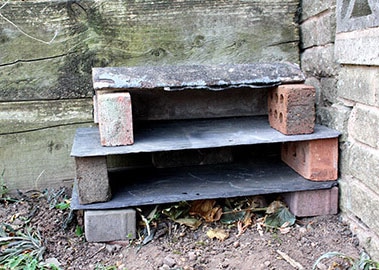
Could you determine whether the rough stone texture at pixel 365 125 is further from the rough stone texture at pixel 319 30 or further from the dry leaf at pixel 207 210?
the dry leaf at pixel 207 210

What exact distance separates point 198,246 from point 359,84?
37.9 inches

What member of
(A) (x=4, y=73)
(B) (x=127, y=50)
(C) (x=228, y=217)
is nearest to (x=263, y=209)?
(C) (x=228, y=217)

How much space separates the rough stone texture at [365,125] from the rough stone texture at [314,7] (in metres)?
0.52

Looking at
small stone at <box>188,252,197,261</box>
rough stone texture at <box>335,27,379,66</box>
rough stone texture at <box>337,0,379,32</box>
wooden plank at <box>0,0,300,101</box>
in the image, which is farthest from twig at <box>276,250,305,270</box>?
wooden plank at <box>0,0,300,101</box>

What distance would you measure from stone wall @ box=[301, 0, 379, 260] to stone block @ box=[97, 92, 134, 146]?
0.95m

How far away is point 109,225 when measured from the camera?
1.90 m

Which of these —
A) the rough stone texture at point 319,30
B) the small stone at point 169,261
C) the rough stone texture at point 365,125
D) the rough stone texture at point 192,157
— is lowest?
the small stone at point 169,261

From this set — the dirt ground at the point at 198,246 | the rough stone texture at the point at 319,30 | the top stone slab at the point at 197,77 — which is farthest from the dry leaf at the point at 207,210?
the rough stone texture at the point at 319,30

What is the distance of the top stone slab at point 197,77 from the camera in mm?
1849

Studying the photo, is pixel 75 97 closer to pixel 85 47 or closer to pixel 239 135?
pixel 85 47

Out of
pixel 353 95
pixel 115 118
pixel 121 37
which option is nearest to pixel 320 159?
pixel 353 95

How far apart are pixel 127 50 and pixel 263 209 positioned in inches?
42.8

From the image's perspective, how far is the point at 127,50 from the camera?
233 centimetres

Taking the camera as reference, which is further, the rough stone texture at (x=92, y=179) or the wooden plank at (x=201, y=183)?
the wooden plank at (x=201, y=183)
